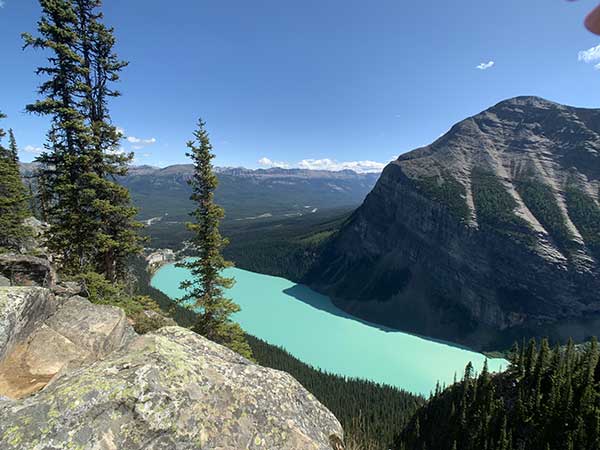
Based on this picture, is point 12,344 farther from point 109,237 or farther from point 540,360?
point 540,360

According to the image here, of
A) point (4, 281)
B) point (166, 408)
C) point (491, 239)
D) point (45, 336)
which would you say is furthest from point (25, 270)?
point (491, 239)

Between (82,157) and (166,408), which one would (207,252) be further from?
(166,408)

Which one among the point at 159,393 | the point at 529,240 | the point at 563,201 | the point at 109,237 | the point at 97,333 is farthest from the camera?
the point at 563,201

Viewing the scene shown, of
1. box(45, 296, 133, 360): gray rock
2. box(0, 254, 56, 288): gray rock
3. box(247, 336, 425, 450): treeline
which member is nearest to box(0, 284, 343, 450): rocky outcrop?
box(45, 296, 133, 360): gray rock

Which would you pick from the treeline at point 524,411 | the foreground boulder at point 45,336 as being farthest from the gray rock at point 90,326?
the treeline at point 524,411

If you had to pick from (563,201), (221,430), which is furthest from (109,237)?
(563,201)
